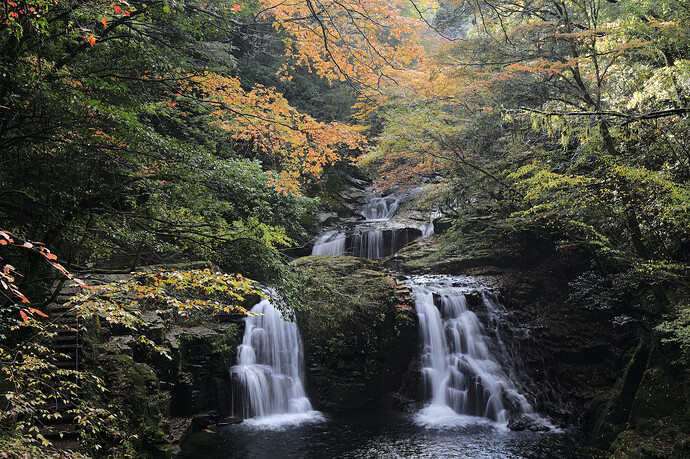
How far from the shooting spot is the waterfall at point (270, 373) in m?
9.83

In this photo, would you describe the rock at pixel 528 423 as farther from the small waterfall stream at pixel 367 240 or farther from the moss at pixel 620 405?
the small waterfall stream at pixel 367 240

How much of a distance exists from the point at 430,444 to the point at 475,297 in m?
5.06

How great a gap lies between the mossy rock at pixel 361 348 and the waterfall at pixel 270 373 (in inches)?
13.7

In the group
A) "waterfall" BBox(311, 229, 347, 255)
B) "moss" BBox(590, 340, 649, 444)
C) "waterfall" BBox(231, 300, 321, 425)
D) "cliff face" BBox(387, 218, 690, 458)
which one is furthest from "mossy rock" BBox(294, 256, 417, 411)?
"waterfall" BBox(311, 229, 347, 255)

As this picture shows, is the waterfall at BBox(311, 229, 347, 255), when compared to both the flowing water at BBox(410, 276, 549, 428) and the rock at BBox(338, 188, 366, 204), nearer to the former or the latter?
the rock at BBox(338, 188, 366, 204)

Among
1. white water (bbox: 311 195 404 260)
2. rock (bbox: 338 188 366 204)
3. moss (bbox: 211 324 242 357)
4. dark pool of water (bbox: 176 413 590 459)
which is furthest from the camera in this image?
rock (bbox: 338 188 366 204)

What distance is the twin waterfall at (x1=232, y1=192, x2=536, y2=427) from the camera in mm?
9859

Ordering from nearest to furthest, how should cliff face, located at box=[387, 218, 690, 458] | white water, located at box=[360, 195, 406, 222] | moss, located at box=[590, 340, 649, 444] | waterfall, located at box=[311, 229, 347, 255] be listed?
cliff face, located at box=[387, 218, 690, 458] < moss, located at box=[590, 340, 649, 444] < waterfall, located at box=[311, 229, 347, 255] < white water, located at box=[360, 195, 406, 222]


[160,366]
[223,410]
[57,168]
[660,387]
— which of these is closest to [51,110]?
[57,168]

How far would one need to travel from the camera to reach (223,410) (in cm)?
934

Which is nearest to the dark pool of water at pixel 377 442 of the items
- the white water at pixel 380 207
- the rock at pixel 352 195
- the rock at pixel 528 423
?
the rock at pixel 528 423

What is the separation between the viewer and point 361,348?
35.4ft

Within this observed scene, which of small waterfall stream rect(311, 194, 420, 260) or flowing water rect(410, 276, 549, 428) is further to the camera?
small waterfall stream rect(311, 194, 420, 260)

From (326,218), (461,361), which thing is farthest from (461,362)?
(326,218)
